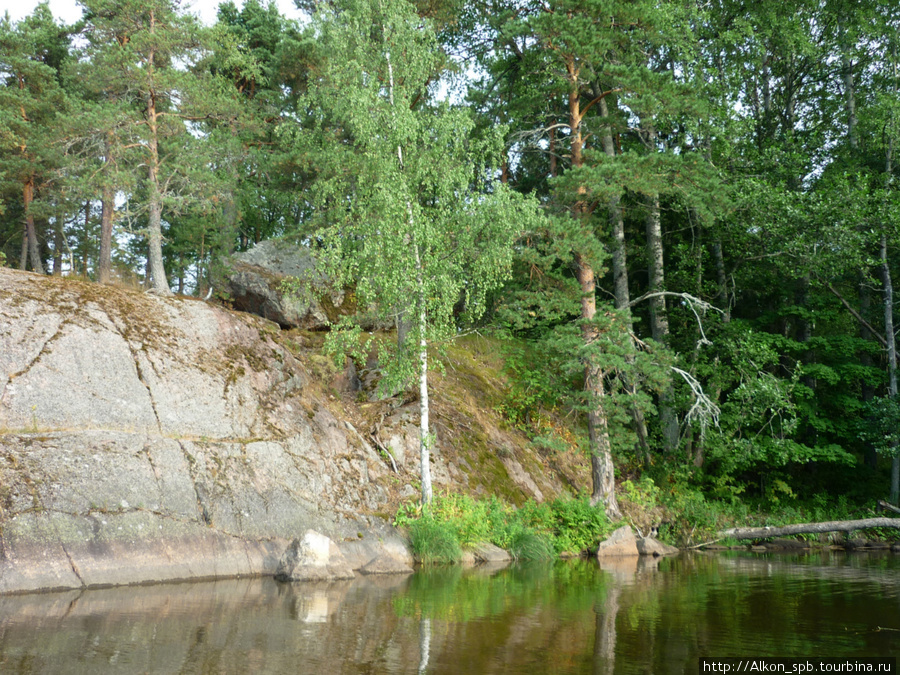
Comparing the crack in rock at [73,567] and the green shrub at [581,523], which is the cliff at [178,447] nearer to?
the crack in rock at [73,567]

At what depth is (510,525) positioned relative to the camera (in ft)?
51.9

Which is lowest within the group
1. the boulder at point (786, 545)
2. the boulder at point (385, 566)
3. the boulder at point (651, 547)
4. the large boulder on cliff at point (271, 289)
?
the boulder at point (786, 545)

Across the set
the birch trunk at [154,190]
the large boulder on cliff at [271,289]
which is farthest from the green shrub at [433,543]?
the birch trunk at [154,190]

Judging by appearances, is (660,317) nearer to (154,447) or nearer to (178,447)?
(178,447)

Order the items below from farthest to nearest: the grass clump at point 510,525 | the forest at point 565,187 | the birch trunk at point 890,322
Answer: the birch trunk at point 890,322, the forest at point 565,187, the grass clump at point 510,525

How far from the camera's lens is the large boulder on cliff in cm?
2027

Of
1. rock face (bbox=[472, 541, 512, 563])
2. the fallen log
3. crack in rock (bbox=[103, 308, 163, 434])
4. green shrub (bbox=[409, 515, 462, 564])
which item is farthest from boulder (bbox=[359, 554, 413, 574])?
the fallen log

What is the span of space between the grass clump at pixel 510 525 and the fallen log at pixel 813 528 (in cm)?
464

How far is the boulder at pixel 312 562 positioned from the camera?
11.8m

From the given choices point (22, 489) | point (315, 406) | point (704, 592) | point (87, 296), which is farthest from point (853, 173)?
point (22, 489)

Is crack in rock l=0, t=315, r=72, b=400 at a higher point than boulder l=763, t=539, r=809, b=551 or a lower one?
higher

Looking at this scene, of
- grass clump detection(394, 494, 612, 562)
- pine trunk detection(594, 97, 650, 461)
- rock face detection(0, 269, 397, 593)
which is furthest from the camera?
pine trunk detection(594, 97, 650, 461)

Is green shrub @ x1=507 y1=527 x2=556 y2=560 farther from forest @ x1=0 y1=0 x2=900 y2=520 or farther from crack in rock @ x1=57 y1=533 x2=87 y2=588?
crack in rock @ x1=57 y1=533 x2=87 y2=588

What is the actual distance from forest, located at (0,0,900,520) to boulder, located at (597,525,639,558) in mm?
1814
